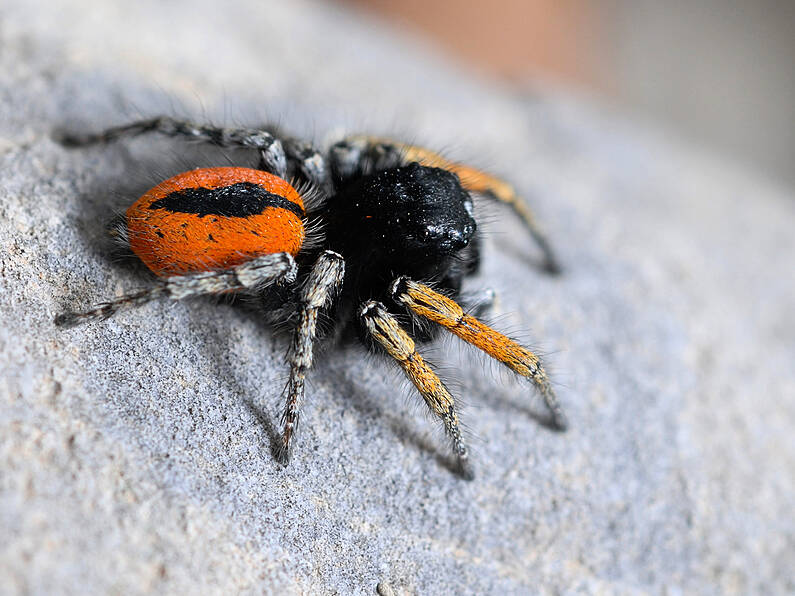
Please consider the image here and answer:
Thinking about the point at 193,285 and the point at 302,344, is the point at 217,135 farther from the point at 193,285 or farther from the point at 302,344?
the point at 302,344

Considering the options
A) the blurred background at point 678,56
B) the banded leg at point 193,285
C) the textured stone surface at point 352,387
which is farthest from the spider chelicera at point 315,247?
the blurred background at point 678,56

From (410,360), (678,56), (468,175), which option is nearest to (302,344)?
(410,360)

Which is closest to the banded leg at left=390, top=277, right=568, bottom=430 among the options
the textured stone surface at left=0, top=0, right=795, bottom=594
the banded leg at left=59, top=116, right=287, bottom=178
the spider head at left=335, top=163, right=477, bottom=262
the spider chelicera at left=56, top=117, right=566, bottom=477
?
the spider chelicera at left=56, top=117, right=566, bottom=477

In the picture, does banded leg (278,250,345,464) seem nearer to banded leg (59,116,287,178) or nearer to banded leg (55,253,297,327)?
banded leg (55,253,297,327)

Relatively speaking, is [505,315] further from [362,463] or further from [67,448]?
[67,448]

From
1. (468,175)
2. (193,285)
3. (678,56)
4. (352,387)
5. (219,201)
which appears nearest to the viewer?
(193,285)
